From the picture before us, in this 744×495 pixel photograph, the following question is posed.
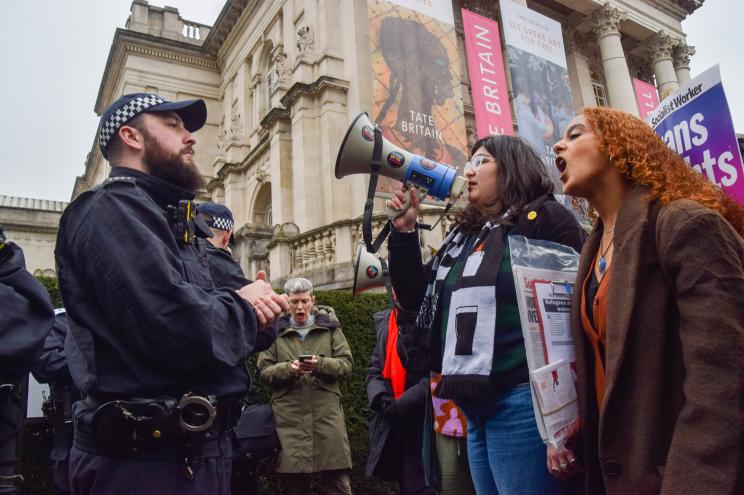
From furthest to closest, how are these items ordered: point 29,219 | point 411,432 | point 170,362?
point 29,219
point 411,432
point 170,362

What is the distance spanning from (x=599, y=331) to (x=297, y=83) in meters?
15.2

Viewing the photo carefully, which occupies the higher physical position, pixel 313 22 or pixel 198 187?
pixel 313 22

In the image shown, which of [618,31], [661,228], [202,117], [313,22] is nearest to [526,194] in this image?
[661,228]

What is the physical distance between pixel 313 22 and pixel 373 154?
1565 cm

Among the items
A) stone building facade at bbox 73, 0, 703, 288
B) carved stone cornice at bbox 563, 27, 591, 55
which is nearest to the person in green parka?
stone building facade at bbox 73, 0, 703, 288

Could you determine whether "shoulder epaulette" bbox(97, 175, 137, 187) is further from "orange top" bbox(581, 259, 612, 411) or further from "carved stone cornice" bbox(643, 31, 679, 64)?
"carved stone cornice" bbox(643, 31, 679, 64)

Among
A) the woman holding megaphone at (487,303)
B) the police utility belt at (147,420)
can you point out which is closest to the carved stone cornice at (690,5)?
the woman holding megaphone at (487,303)

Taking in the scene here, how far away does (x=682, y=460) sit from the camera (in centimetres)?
139

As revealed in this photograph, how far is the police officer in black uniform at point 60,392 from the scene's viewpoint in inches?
161

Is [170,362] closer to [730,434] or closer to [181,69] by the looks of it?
[730,434]

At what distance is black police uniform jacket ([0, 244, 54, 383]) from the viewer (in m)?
2.38

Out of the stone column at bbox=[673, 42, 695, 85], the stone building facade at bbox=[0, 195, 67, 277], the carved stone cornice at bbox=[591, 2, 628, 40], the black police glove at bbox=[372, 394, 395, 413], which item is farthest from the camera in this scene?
the stone building facade at bbox=[0, 195, 67, 277]

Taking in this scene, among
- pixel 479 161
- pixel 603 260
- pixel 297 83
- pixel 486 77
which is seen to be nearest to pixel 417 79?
pixel 486 77

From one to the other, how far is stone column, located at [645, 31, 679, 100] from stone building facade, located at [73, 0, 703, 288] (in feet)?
0.19
